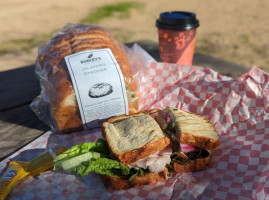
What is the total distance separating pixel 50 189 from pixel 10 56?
579cm

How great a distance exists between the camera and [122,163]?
5.97ft

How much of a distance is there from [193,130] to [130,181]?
52cm

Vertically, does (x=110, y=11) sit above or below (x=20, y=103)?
below

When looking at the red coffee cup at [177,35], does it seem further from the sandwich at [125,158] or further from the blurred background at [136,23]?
the blurred background at [136,23]

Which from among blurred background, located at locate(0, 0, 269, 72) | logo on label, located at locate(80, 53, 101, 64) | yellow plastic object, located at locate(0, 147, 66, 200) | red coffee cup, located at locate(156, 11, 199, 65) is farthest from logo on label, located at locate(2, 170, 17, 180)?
blurred background, located at locate(0, 0, 269, 72)

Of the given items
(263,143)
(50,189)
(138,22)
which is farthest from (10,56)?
(263,143)

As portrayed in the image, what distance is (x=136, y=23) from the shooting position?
9688 mm

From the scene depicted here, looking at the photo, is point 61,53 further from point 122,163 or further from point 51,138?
point 122,163

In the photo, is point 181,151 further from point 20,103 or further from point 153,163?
point 20,103

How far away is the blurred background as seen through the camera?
7094 millimetres

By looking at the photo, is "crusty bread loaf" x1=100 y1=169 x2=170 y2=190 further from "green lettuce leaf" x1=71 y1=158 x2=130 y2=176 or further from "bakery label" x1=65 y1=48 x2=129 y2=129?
"bakery label" x1=65 y1=48 x2=129 y2=129

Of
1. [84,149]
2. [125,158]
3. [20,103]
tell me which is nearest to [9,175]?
[84,149]

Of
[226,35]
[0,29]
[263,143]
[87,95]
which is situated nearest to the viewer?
[263,143]

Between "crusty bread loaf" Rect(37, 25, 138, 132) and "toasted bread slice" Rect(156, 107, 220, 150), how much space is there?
1.45ft
